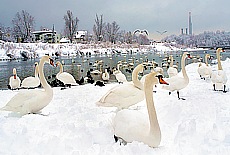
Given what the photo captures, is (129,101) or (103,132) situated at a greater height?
(129,101)

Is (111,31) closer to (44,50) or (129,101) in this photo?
(44,50)

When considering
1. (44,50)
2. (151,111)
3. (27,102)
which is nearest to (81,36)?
(44,50)

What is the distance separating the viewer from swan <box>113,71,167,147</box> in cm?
292

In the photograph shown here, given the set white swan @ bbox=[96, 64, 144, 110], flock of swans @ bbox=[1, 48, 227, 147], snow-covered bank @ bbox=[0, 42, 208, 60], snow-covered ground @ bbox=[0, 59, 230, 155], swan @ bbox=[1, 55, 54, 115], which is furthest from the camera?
snow-covered bank @ bbox=[0, 42, 208, 60]

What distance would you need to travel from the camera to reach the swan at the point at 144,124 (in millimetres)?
2925

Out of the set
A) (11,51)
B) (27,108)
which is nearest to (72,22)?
(11,51)

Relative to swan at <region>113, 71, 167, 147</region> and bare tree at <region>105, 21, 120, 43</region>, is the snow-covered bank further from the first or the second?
swan at <region>113, 71, 167, 147</region>

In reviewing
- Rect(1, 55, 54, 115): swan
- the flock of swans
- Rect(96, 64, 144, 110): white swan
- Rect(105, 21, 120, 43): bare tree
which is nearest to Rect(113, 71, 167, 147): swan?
the flock of swans

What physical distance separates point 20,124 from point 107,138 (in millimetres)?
1527

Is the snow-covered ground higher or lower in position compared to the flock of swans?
lower

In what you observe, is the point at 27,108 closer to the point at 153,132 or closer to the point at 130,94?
the point at 130,94

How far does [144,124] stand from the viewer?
3182mm

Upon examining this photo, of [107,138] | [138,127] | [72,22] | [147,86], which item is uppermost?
[72,22]

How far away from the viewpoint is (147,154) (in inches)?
108
